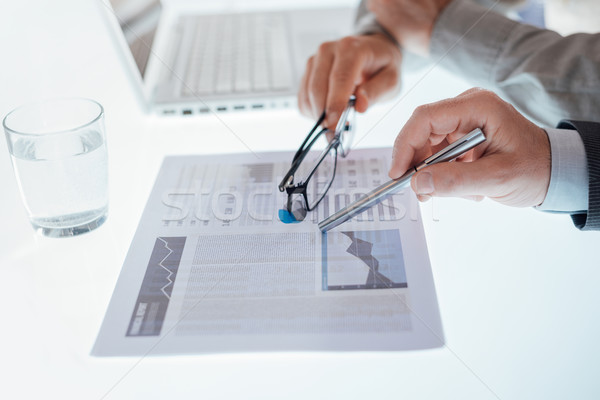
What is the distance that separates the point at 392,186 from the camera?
60cm

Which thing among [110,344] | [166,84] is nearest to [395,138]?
[110,344]

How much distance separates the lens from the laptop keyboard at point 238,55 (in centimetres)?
91

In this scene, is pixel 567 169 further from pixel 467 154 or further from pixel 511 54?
pixel 511 54

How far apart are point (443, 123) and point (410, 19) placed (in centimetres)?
45

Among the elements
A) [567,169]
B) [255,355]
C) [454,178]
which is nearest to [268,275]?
[255,355]

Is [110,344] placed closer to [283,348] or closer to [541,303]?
[283,348]

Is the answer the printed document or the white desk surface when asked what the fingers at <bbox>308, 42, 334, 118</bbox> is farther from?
the printed document

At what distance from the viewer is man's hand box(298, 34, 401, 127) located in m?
0.78

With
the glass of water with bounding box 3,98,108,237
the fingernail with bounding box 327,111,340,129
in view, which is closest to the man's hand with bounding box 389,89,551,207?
the fingernail with bounding box 327,111,340,129

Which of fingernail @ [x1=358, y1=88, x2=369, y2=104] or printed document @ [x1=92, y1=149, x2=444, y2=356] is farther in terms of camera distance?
fingernail @ [x1=358, y1=88, x2=369, y2=104]

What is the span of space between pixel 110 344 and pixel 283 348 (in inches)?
6.3

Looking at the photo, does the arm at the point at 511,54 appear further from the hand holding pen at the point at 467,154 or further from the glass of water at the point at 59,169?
the glass of water at the point at 59,169

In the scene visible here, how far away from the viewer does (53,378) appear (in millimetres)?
499

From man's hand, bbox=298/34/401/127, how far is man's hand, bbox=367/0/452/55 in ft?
0.14
